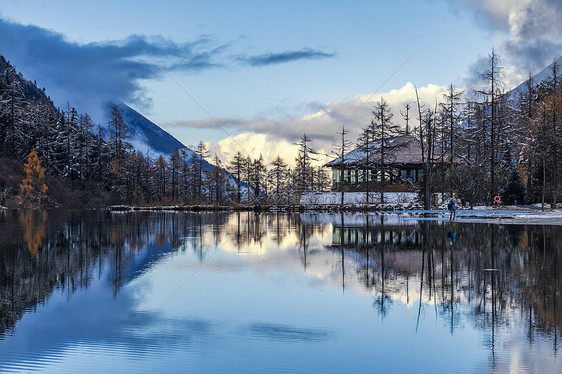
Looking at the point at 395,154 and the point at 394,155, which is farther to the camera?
the point at 395,154

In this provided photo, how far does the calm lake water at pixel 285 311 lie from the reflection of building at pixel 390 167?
55938 millimetres

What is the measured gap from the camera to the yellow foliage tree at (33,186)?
8100 cm

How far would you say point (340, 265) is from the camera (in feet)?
53.0

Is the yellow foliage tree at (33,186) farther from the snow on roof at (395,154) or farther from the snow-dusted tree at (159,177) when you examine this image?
the snow on roof at (395,154)

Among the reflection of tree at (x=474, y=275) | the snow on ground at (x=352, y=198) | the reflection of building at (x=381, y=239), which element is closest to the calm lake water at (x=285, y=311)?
the reflection of tree at (x=474, y=275)

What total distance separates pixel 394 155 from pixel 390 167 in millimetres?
1872

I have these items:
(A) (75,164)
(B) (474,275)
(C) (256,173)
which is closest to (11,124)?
(A) (75,164)

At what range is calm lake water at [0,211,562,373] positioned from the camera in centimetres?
718

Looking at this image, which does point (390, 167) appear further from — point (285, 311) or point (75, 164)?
point (285, 311)

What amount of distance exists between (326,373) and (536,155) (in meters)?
55.2

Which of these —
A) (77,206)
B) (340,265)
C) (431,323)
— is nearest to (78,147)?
(77,206)

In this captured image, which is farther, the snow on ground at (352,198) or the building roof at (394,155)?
the building roof at (394,155)

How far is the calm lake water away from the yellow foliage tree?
67.6 metres

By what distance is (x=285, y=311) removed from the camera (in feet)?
33.1
